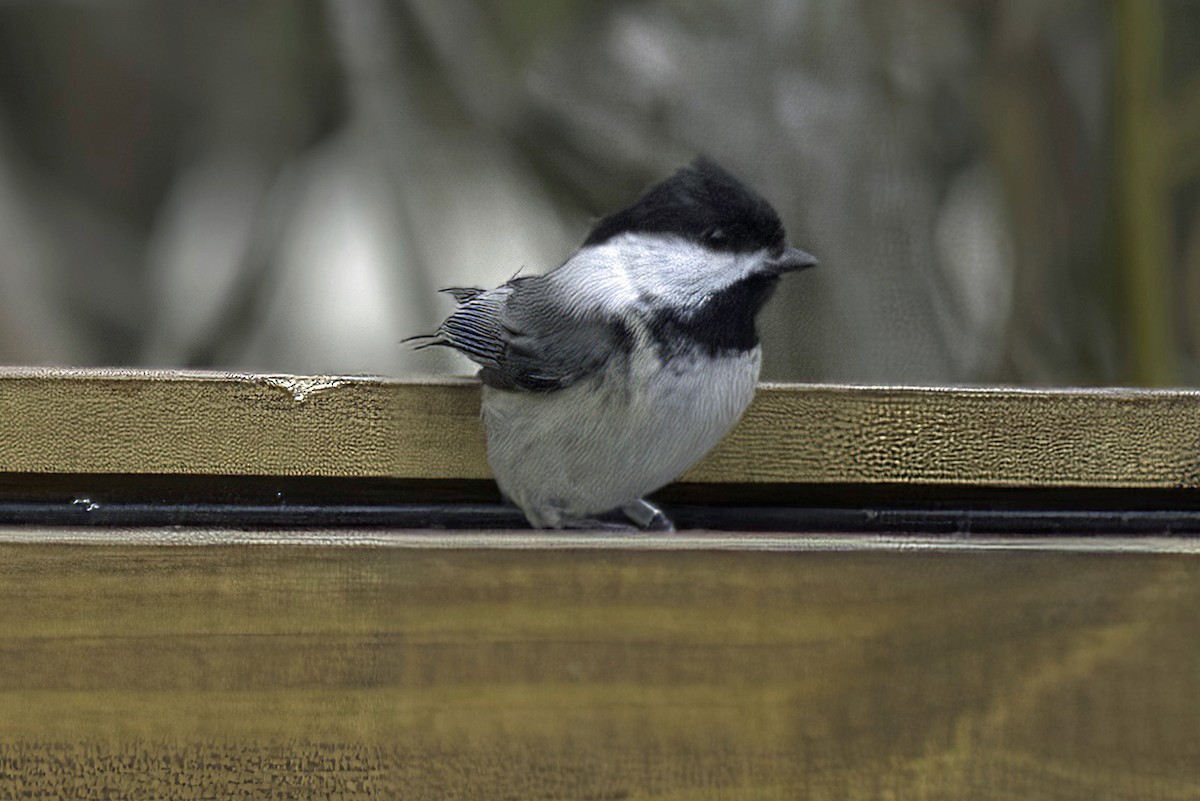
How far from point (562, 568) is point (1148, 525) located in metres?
0.41

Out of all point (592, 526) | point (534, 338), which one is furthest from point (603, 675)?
point (534, 338)

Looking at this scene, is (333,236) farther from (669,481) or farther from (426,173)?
(669,481)

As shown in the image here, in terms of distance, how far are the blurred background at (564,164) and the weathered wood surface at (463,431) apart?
595mm

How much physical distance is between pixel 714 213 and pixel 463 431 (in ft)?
0.75

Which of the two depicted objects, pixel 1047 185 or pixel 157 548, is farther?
pixel 1047 185

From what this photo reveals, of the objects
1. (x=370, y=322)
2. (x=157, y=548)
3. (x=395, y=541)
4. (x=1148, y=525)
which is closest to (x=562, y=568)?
(x=395, y=541)

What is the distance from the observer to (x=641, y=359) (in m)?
0.78

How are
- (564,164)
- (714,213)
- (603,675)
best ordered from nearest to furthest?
1. (603,675)
2. (714,213)
3. (564,164)

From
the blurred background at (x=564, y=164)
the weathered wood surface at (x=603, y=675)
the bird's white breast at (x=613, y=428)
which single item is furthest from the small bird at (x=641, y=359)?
the blurred background at (x=564, y=164)

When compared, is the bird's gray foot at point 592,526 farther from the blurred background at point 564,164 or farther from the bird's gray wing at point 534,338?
the blurred background at point 564,164

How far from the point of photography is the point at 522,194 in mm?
1513

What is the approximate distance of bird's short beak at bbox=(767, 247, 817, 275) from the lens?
2.64ft

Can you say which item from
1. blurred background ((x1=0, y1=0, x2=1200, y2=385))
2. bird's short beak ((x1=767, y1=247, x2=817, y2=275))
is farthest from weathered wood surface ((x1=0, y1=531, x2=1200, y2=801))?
blurred background ((x1=0, y1=0, x2=1200, y2=385))

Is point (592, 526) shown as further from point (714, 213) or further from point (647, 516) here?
point (714, 213)
